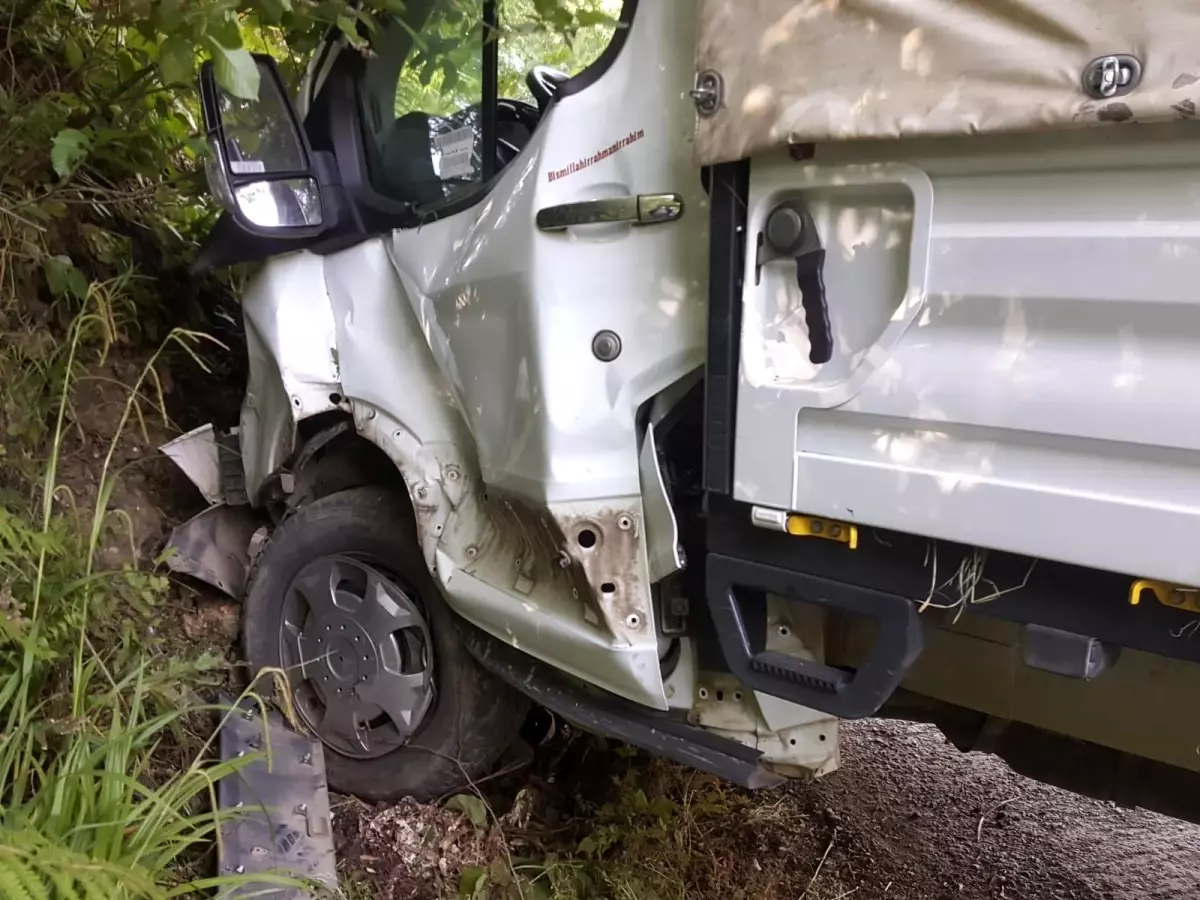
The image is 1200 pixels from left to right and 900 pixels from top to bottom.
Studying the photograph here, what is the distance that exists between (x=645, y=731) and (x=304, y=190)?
5.49 feet

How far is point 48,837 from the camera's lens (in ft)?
6.18

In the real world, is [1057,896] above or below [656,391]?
below

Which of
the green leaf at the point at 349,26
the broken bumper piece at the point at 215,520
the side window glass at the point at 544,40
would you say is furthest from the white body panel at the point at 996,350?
the broken bumper piece at the point at 215,520

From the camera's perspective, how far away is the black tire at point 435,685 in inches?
103

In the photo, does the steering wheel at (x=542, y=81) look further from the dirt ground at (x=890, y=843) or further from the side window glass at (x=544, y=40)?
the dirt ground at (x=890, y=843)

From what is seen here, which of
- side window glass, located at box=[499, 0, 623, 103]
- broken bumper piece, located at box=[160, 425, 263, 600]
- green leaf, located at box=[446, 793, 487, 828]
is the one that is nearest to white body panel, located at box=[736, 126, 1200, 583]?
side window glass, located at box=[499, 0, 623, 103]

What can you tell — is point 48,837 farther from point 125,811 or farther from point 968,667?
point 968,667

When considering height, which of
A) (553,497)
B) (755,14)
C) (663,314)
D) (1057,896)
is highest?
(755,14)

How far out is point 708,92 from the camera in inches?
68.4

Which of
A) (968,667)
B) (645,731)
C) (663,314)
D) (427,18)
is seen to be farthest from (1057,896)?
(427,18)

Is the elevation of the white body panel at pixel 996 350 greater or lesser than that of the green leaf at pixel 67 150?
lesser

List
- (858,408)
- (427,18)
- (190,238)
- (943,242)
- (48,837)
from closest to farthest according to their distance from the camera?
(943,242) < (858,408) < (48,837) < (427,18) < (190,238)

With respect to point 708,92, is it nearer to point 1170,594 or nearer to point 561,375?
point 561,375

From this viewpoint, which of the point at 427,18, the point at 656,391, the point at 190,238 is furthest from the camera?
the point at 190,238
